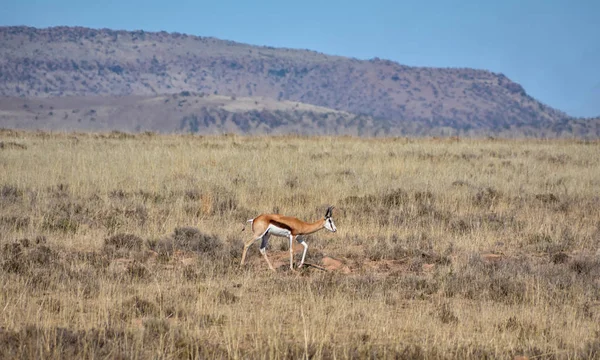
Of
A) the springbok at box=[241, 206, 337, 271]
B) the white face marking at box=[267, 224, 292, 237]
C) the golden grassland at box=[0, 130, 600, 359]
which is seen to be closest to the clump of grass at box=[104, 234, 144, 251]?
the golden grassland at box=[0, 130, 600, 359]

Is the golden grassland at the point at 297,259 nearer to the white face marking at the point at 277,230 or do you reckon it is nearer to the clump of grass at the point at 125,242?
the clump of grass at the point at 125,242

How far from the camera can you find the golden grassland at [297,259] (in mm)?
7363

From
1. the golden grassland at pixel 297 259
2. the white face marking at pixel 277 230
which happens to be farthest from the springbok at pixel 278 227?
the golden grassland at pixel 297 259

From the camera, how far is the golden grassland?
7.36 metres

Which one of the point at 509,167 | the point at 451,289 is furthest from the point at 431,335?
the point at 509,167

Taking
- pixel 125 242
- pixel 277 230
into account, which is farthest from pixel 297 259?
pixel 125 242

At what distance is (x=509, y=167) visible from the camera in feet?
81.0

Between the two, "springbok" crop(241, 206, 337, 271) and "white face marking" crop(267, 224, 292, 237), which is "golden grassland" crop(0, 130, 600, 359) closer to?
"springbok" crop(241, 206, 337, 271)

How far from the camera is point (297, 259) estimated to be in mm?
11625

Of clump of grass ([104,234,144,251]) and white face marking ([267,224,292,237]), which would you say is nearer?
white face marking ([267,224,292,237])

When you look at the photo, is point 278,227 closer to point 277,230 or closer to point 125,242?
point 277,230

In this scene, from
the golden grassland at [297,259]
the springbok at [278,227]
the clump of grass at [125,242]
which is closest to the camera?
the golden grassland at [297,259]

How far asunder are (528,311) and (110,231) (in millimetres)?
7439

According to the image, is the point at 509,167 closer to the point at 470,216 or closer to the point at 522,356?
the point at 470,216
